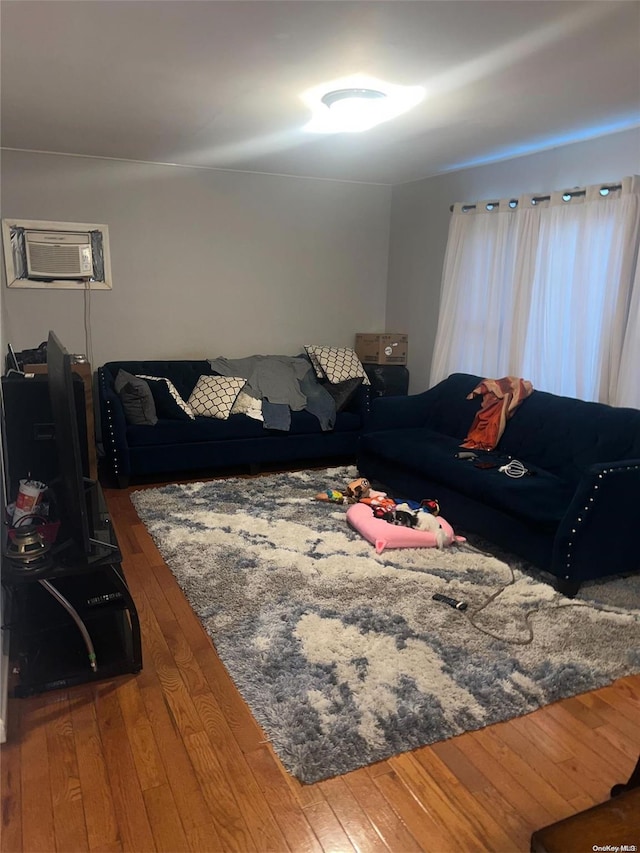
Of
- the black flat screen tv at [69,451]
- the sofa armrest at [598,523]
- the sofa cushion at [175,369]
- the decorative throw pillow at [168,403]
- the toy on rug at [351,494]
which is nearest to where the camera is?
the black flat screen tv at [69,451]

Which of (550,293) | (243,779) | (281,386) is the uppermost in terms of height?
(550,293)

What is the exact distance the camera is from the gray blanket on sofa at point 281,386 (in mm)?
4914

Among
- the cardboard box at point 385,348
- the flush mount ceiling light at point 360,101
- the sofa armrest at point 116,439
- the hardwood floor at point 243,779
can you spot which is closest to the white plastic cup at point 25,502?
the hardwood floor at point 243,779

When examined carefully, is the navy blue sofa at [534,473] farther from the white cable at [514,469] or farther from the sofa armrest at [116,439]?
the sofa armrest at [116,439]

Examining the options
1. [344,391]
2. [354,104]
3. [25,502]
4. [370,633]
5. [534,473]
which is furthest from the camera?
[344,391]

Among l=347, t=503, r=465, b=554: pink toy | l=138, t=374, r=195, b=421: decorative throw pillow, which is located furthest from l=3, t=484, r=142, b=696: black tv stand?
l=138, t=374, r=195, b=421: decorative throw pillow

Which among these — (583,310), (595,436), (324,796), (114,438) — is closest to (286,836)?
(324,796)

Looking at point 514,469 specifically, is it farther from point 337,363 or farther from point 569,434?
point 337,363

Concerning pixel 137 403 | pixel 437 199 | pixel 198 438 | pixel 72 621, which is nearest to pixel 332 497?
pixel 198 438

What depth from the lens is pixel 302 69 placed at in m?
2.61

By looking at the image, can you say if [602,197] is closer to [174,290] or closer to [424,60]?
[424,60]

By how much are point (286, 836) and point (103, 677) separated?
98 cm

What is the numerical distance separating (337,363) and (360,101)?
2.65 meters

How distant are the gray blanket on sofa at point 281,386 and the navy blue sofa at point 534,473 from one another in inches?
21.5
